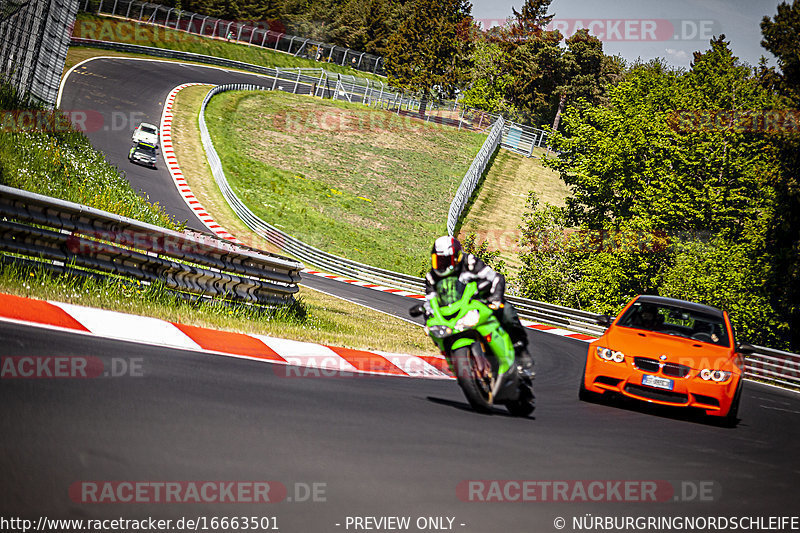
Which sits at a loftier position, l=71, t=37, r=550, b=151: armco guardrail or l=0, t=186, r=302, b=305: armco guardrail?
l=71, t=37, r=550, b=151: armco guardrail

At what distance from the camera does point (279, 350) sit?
30.8ft

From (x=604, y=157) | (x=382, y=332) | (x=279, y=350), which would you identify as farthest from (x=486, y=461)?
(x=604, y=157)

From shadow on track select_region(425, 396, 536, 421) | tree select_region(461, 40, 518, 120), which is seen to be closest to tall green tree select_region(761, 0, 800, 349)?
shadow on track select_region(425, 396, 536, 421)

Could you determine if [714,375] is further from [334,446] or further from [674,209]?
[674,209]

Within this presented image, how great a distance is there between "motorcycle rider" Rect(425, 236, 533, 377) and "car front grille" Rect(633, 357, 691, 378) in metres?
2.92

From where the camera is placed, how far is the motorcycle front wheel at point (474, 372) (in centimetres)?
640

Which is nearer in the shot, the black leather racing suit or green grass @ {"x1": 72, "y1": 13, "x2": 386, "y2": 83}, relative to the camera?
the black leather racing suit

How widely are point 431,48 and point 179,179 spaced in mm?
41452

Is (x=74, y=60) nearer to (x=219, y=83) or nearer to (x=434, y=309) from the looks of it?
(x=219, y=83)

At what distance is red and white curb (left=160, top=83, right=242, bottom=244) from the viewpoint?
29.9 meters

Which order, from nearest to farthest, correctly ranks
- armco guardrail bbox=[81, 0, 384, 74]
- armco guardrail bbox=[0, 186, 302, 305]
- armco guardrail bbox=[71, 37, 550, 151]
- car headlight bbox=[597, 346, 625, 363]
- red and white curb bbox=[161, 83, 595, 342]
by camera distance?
1. armco guardrail bbox=[0, 186, 302, 305]
2. car headlight bbox=[597, 346, 625, 363]
3. red and white curb bbox=[161, 83, 595, 342]
4. armco guardrail bbox=[71, 37, 550, 151]
5. armco guardrail bbox=[81, 0, 384, 74]

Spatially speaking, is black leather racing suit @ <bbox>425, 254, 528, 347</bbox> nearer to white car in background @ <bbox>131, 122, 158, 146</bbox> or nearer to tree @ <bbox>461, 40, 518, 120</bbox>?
white car in background @ <bbox>131, 122, 158, 146</bbox>

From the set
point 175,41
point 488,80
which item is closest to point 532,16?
point 488,80

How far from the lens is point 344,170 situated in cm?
4775
